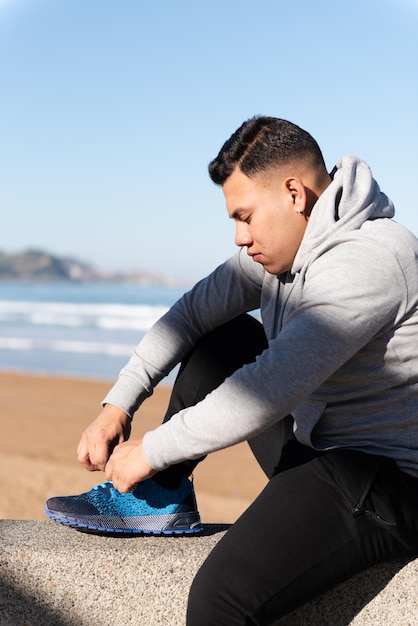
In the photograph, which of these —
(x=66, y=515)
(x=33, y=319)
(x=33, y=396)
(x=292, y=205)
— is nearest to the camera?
(x=292, y=205)

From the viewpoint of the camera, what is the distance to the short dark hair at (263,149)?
6.97 ft

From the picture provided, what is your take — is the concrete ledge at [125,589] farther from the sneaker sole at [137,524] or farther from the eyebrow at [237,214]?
the eyebrow at [237,214]

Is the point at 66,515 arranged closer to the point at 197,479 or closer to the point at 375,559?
the point at 375,559

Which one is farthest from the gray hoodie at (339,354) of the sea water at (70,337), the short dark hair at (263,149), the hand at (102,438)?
the sea water at (70,337)

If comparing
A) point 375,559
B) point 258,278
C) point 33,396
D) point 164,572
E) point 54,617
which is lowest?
point 33,396

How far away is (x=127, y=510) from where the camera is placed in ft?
7.74

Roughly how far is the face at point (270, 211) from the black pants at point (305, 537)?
54 cm

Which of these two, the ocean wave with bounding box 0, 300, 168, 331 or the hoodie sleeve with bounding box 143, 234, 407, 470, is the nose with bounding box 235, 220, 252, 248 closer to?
the hoodie sleeve with bounding box 143, 234, 407, 470

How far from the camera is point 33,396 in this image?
10.6 m

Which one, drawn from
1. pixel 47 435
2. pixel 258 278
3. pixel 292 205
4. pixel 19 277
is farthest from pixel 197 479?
pixel 19 277

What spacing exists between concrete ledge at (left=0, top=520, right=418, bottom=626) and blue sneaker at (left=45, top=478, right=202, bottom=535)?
108 millimetres

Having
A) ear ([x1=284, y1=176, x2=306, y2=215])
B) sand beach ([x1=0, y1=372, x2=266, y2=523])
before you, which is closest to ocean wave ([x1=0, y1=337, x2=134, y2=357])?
sand beach ([x1=0, y1=372, x2=266, y2=523])

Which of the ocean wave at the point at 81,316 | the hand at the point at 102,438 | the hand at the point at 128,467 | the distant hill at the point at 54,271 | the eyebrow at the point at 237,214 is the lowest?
the distant hill at the point at 54,271

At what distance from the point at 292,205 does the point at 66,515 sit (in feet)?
3.53
